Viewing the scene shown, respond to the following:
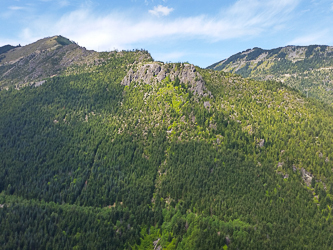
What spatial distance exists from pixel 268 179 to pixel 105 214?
124538 mm

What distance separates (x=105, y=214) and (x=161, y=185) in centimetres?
4991

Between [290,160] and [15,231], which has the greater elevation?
[290,160]

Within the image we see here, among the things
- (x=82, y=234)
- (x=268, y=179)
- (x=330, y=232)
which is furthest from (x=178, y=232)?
(x=330, y=232)

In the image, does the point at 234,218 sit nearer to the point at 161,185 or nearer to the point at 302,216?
the point at 302,216

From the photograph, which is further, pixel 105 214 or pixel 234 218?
pixel 105 214

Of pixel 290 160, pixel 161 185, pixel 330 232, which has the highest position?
pixel 290 160

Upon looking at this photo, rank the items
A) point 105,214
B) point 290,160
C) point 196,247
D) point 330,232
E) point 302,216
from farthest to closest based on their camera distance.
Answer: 1. point 290,160
2. point 105,214
3. point 302,216
4. point 330,232
5. point 196,247

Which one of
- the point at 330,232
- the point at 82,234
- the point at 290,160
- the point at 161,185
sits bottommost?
the point at 330,232

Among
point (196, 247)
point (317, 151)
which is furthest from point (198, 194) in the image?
point (317, 151)

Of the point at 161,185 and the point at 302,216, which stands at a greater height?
the point at 161,185

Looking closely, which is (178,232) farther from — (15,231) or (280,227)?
(15,231)

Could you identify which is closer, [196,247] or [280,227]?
[196,247]

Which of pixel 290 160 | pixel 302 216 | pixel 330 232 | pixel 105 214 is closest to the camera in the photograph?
pixel 330 232

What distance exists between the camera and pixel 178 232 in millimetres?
150250
